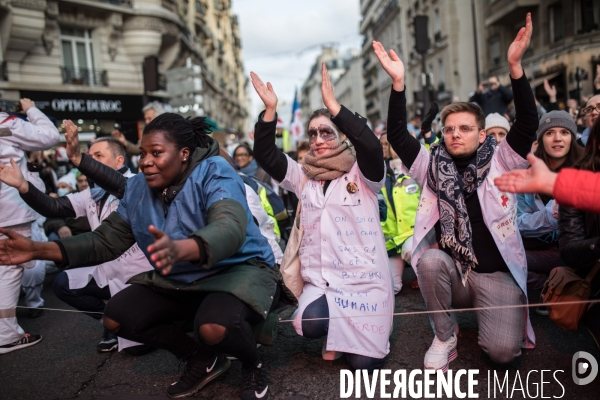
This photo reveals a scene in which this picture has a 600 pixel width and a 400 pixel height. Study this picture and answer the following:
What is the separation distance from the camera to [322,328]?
3357 mm

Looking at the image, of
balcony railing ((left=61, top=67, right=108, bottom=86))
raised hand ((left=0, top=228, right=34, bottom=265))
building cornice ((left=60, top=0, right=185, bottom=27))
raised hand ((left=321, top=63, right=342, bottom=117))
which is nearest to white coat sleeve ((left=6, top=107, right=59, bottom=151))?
raised hand ((left=0, top=228, right=34, bottom=265))

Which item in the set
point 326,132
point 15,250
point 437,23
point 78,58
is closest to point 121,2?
point 78,58

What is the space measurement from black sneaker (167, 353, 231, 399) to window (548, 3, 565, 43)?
22450 millimetres

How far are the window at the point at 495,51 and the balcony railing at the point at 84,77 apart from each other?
19006 millimetres

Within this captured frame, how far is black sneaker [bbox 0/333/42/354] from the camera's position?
426 cm

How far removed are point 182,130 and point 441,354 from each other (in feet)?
7.07

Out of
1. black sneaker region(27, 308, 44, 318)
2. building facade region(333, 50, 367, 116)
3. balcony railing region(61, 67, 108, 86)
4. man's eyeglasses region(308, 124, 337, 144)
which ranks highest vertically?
building facade region(333, 50, 367, 116)

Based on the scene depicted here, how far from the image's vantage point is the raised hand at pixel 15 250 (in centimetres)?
270

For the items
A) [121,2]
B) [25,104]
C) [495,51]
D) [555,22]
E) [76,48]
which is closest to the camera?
[25,104]

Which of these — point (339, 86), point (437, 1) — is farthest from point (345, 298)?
point (339, 86)

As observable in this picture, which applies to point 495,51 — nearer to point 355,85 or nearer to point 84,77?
point 84,77

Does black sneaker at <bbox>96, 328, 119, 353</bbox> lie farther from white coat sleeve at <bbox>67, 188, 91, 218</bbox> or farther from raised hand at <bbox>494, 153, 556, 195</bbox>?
raised hand at <bbox>494, 153, 556, 195</bbox>

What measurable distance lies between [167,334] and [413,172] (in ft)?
6.48

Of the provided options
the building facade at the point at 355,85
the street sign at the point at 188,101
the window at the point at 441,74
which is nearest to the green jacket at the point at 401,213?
the street sign at the point at 188,101
